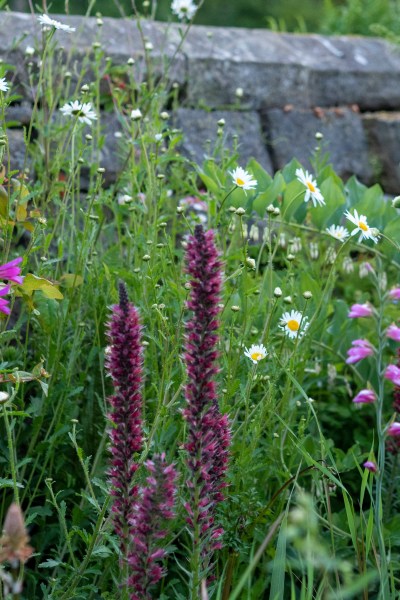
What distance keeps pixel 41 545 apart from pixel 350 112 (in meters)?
3.24

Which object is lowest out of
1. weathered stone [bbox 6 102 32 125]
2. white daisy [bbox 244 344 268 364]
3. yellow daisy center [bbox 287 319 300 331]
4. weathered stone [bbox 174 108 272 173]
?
weathered stone [bbox 174 108 272 173]

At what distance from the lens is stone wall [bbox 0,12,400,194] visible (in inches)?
167

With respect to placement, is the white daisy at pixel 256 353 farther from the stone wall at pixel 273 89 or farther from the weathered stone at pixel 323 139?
the weathered stone at pixel 323 139

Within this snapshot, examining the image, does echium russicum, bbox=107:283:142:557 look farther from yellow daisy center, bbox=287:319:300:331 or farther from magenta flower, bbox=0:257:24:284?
yellow daisy center, bbox=287:319:300:331

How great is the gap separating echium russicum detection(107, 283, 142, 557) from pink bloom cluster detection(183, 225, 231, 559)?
0.28 feet

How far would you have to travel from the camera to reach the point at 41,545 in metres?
2.40

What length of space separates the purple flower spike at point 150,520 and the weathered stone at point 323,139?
128 inches

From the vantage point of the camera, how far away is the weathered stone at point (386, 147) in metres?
4.84

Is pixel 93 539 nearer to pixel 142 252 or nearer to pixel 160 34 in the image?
pixel 142 252

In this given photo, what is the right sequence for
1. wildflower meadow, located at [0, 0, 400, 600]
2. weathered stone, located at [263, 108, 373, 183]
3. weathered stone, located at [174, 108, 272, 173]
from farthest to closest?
weathered stone, located at [263, 108, 373, 183], weathered stone, located at [174, 108, 272, 173], wildflower meadow, located at [0, 0, 400, 600]

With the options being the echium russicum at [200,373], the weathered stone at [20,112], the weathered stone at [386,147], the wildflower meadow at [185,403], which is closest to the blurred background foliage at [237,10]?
the weathered stone at [386,147]

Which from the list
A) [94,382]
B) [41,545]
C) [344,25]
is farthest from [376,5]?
[41,545]

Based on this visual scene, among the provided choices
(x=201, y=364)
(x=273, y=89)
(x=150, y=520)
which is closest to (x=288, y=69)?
(x=273, y=89)

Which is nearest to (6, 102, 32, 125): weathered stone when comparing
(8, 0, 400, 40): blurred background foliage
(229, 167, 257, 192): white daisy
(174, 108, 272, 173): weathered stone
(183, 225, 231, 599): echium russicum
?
(174, 108, 272, 173): weathered stone
